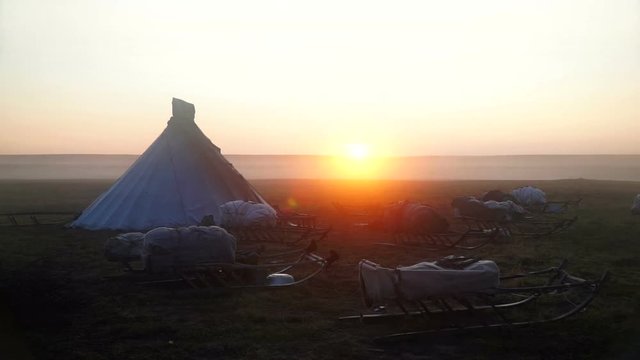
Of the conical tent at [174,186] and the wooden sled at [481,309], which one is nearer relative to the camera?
the wooden sled at [481,309]

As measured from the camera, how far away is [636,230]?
23.6 metres

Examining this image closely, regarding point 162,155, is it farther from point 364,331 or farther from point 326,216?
point 364,331

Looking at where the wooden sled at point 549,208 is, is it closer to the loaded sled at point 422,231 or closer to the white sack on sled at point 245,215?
the loaded sled at point 422,231

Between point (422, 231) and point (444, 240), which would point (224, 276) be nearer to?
point (444, 240)

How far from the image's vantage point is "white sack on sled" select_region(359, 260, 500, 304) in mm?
9641

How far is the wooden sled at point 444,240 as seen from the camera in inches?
771

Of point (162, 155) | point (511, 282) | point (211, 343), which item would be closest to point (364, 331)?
point (211, 343)

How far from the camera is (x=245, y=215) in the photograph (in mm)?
21516

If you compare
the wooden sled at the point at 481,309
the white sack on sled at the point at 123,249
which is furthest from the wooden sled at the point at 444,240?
the white sack on sled at the point at 123,249

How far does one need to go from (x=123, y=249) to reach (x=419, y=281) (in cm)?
831

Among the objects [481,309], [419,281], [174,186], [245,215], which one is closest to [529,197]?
[245,215]

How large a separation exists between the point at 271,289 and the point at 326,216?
18.1 metres

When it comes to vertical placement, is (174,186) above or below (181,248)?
above

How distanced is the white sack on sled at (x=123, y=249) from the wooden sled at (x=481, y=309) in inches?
263
